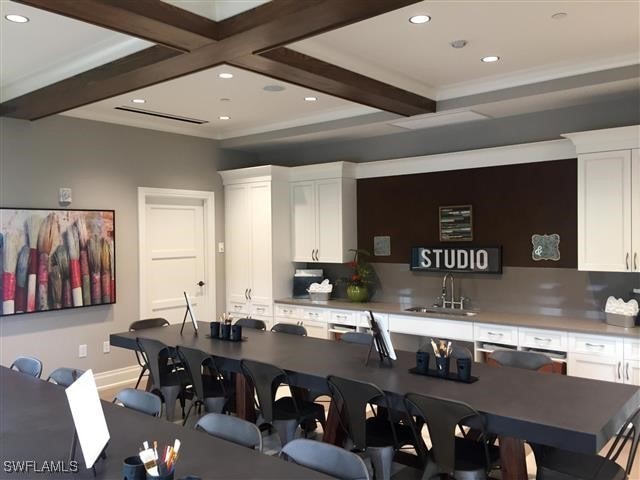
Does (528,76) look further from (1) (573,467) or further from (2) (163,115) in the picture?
(2) (163,115)

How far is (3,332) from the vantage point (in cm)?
496

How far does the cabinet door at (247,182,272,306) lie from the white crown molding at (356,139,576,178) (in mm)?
1155

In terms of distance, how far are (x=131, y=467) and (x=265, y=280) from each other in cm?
472

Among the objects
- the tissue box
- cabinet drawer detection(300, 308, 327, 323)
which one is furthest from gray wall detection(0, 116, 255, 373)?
the tissue box

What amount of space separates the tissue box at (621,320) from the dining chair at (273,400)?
100 inches

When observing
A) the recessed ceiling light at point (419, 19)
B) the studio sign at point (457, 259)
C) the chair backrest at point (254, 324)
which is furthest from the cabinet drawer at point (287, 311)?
the recessed ceiling light at point (419, 19)

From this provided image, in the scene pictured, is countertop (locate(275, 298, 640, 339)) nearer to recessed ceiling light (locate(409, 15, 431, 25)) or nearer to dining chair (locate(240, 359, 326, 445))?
dining chair (locate(240, 359, 326, 445))

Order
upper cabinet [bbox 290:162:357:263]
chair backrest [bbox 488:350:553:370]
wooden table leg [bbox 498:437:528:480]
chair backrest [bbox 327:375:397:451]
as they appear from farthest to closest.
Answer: upper cabinet [bbox 290:162:357:263], chair backrest [bbox 488:350:553:370], chair backrest [bbox 327:375:397:451], wooden table leg [bbox 498:437:528:480]

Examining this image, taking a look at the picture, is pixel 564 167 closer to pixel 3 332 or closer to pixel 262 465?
pixel 262 465

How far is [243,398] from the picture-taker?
4.00 meters

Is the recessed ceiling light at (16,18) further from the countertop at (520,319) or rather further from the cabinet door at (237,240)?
the countertop at (520,319)

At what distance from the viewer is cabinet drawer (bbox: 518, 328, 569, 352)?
4.36m

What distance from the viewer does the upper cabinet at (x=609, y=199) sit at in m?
4.14

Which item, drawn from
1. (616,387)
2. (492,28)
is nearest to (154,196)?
(492,28)
